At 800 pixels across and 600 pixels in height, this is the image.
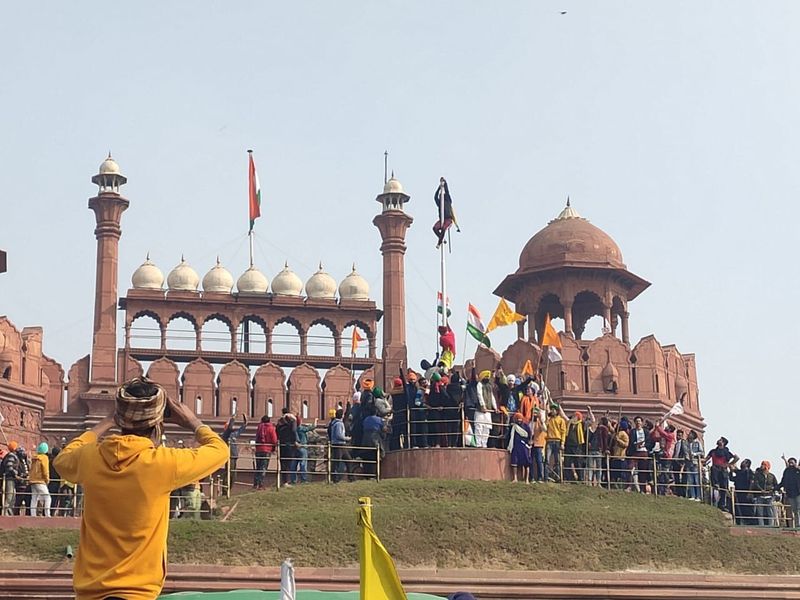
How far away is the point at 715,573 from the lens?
1622cm

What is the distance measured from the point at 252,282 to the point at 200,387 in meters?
6.60

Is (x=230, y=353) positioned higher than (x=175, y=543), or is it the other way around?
(x=230, y=353)

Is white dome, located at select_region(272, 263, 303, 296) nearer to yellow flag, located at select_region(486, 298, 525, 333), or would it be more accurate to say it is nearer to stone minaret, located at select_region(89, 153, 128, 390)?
stone minaret, located at select_region(89, 153, 128, 390)

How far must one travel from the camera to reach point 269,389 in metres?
31.9

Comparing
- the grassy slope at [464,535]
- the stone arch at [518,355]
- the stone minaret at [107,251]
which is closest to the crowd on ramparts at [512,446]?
the grassy slope at [464,535]

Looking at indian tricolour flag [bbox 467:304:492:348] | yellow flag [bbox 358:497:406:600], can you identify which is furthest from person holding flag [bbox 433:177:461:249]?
yellow flag [bbox 358:497:406:600]

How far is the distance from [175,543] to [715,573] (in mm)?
6433

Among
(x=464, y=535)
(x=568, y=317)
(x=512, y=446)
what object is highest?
(x=568, y=317)

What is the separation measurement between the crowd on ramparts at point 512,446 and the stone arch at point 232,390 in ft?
35.4

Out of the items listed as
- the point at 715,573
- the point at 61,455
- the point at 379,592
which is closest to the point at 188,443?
the point at 715,573

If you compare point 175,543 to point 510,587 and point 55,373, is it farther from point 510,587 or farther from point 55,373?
point 55,373

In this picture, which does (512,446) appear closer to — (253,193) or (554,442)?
(554,442)

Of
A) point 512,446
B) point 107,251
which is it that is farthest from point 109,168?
point 512,446

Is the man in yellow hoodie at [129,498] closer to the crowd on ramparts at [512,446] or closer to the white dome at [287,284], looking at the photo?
the crowd on ramparts at [512,446]
